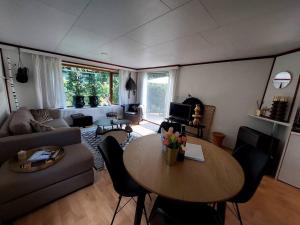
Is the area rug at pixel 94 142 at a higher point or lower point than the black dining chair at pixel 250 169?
lower

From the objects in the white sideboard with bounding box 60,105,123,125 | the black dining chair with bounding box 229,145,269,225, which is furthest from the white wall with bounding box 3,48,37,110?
the black dining chair with bounding box 229,145,269,225

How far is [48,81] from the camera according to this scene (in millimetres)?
3625

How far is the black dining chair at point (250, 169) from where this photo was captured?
117 centimetres

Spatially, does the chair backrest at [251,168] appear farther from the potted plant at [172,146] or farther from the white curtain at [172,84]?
the white curtain at [172,84]

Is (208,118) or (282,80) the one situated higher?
(282,80)

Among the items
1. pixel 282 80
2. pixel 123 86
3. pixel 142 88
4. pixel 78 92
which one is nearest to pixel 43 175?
pixel 78 92

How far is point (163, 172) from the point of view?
1061 millimetres

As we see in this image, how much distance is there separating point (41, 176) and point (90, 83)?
3.88 metres

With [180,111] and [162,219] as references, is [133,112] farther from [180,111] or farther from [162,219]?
[162,219]

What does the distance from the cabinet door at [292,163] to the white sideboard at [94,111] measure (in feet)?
15.4

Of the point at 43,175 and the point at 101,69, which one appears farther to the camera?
the point at 101,69

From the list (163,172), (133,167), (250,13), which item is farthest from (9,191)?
(250,13)

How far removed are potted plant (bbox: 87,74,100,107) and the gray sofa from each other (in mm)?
2786

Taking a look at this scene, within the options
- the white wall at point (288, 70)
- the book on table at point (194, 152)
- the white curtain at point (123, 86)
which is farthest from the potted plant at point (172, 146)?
the white curtain at point (123, 86)
